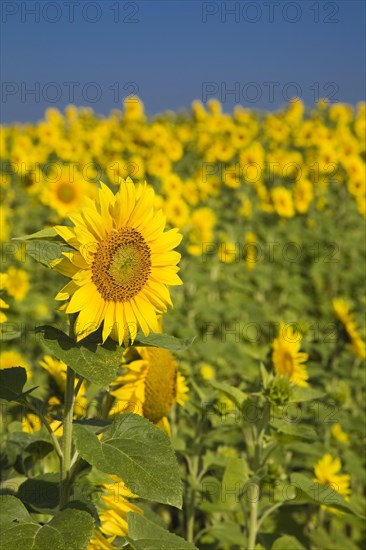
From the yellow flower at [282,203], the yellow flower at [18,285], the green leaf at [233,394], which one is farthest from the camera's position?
the yellow flower at [282,203]

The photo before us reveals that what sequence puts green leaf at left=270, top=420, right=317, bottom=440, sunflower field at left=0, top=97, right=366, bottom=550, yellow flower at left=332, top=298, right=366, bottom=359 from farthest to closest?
yellow flower at left=332, top=298, right=366, bottom=359, green leaf at left=270, top=420, right=317, bottom=440, sunflower field at left=0, top=97, right=366, bottom=550

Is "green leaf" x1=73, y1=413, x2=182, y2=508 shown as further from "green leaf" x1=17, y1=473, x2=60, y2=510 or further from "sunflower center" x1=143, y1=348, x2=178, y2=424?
"sunflower center" x1=143, y1=348, x2=178, y2=424

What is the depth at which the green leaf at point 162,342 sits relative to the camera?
1579mm

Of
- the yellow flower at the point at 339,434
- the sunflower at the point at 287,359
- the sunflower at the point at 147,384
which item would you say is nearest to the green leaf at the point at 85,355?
the sunflower at the point at 147,384

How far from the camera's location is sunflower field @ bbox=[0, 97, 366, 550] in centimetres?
150

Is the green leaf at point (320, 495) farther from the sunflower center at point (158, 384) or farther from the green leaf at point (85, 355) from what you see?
the green leaf at point (85, 355)

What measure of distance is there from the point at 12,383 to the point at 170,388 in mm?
724

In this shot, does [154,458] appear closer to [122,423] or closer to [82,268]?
[122,423]

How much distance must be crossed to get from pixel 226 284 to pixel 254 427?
4.49 meters

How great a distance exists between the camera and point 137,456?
1456 millimetres

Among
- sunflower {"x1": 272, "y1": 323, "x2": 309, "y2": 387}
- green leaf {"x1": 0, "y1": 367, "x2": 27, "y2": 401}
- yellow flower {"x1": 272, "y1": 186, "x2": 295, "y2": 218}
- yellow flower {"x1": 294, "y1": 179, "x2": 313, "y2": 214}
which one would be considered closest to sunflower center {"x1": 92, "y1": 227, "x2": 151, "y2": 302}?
green leaf {"x1": 0, "y1": 367, "x2": 27, "y2": 401}

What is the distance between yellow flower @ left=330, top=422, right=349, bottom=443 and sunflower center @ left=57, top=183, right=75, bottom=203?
3.49 metres

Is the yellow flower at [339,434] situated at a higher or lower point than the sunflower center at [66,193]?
lower

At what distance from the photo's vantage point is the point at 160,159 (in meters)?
8.86
